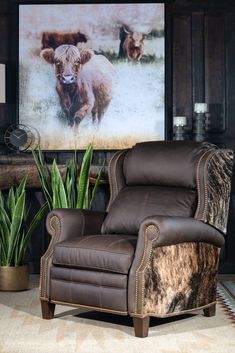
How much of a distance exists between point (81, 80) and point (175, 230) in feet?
7.55

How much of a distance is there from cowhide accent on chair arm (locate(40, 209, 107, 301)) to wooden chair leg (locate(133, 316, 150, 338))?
608mm

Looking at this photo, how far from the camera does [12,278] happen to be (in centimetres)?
517

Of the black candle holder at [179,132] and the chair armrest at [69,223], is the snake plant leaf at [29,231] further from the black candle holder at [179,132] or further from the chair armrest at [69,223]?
the black candle holder at [179,132]

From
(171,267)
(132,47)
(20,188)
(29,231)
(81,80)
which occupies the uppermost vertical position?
(132,47)

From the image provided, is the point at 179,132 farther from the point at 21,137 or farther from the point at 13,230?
the point at 13,230

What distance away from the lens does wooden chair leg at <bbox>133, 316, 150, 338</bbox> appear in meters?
3.74

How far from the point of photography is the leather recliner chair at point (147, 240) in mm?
3812

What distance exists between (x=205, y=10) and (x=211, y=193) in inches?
82.6

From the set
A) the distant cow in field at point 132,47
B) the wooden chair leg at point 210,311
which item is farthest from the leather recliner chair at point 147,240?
the distant cow in field at point 132,47

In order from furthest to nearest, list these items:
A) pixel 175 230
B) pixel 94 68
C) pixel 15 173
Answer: pixel 94 68 → pixel 15 173 → pixel 175 230

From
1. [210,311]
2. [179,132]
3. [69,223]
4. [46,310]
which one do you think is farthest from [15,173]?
[210,311]

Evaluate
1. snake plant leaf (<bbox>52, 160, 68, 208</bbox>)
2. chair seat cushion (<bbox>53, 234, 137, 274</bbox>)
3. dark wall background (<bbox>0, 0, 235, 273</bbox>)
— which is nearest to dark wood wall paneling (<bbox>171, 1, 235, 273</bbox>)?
dark wall background (<bbox>0, 0, 235, 273</bbox>)

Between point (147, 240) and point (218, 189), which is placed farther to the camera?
point (218, 189)

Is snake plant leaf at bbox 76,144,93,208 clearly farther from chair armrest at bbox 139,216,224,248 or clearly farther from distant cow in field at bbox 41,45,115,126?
chair armrest at bbox 139,216,224,248
